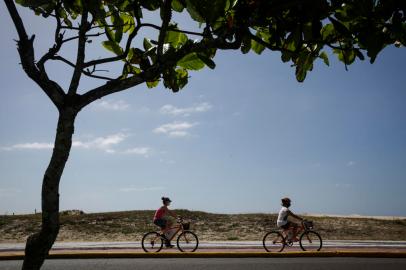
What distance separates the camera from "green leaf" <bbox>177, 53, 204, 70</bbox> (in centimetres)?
350

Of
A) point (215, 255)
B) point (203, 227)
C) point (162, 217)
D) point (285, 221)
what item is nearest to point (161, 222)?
point (162, 217)

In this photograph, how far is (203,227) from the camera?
2077 centimetres

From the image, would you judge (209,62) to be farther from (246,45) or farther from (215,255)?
(215,255)

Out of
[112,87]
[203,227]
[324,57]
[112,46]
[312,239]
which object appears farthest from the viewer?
[203,227]

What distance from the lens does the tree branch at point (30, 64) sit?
301 cm

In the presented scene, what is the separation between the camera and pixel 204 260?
10.9 metres

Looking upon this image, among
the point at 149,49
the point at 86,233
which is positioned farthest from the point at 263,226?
the point at 149,49

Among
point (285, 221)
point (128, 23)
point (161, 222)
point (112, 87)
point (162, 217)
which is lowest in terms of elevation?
point (285, 221)

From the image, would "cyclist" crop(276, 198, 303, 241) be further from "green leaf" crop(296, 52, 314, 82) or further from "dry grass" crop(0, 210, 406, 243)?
"green leaf" crop(296, 52, 314, 82)

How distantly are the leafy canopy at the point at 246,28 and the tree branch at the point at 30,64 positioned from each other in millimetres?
135

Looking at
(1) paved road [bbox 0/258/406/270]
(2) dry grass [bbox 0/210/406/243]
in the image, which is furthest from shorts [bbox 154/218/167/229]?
(2) dry grass [bbox 0/210/406/243]

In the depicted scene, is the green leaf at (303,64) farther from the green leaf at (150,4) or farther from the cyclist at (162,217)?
the cyclist at (162,217)

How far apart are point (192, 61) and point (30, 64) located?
1.29 metres

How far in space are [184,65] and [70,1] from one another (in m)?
1.15
